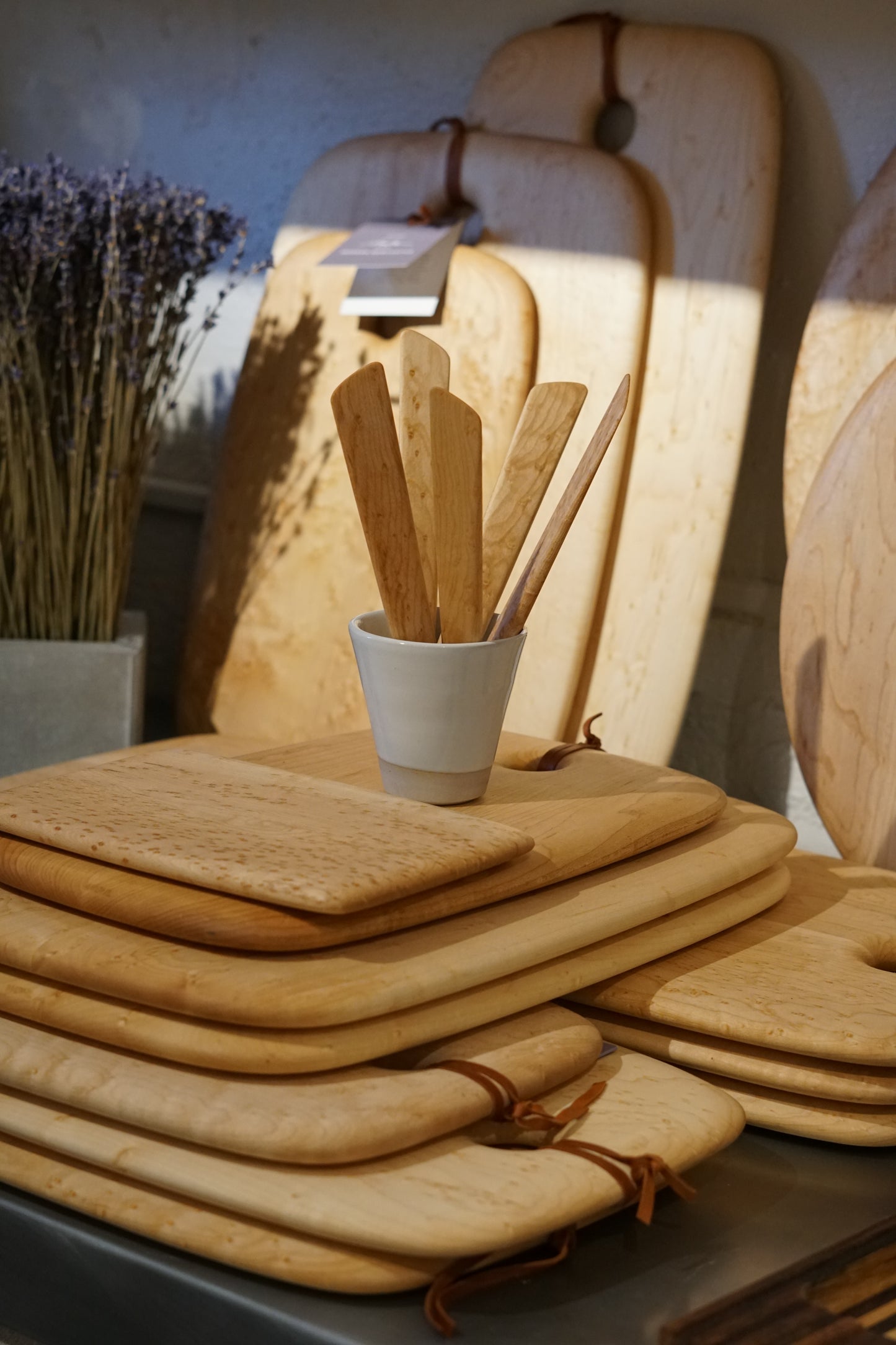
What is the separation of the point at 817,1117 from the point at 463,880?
0.20 meters

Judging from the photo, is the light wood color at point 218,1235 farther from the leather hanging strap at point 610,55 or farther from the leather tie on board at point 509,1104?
the leather hanging strap at point 610,55

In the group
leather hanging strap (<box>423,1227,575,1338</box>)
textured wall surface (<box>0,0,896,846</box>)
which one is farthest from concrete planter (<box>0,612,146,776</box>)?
leather hanging strap (<box>423,1227,575,1338</box>)

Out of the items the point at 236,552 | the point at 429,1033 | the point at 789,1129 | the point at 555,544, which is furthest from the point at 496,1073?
the point at 236,552

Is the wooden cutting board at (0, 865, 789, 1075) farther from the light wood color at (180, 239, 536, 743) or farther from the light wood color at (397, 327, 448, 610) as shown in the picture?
the light wood color at (180, 239, 536, 743)

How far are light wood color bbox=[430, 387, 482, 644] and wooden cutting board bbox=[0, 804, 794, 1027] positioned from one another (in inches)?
5.8

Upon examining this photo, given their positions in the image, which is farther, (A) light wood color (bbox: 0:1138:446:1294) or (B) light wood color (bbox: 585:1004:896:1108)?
(B) light wood color (bbox: 585:1004:896:1108)

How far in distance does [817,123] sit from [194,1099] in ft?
3.03

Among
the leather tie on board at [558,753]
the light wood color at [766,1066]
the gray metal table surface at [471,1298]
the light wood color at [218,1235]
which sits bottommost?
the gray metal table surface at [471,1298]

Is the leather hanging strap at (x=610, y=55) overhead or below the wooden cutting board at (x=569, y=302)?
overhead

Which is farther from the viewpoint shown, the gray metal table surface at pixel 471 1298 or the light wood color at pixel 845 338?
the light wood color at pixel 845 338

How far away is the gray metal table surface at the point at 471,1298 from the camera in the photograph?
485 mm

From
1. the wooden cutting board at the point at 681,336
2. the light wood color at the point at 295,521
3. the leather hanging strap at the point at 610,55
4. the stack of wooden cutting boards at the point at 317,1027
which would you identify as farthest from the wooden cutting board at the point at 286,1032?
the leather hanging strap at the point at 610,55

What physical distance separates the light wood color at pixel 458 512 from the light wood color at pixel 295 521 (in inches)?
19.1

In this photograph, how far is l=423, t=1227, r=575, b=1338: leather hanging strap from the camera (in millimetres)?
479
